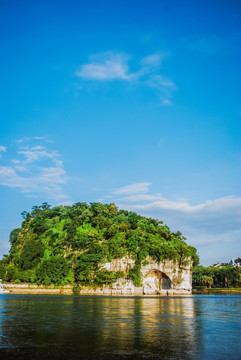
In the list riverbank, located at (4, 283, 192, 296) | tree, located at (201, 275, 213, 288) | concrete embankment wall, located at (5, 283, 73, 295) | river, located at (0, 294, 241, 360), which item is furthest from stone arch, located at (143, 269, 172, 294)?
river, located at (0, 294, 241, 360)

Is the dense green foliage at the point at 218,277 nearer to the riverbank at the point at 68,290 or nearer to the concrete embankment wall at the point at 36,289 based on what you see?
the riverbank at the point at 68,290

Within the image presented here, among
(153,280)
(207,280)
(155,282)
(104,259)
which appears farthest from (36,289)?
(207,280)

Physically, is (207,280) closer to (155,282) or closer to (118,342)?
(155,282)

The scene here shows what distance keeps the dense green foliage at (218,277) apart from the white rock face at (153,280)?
24.9 m

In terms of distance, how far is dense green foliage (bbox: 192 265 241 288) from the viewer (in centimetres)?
8975

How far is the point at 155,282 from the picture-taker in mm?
69938

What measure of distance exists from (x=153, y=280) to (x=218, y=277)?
36176 mm

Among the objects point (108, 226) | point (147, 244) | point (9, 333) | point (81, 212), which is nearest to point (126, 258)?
point (147, 244)

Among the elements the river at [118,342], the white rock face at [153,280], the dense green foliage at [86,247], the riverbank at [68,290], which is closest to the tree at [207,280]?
the dense green foliage at [86,247]

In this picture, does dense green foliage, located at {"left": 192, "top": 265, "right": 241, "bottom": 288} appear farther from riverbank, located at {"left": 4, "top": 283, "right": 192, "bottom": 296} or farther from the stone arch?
riverbank, located at {"left": 4, "top": 283, "right": 192, "bottom": 296}

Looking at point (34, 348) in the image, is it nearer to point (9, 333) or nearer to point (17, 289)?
point (9, 333)

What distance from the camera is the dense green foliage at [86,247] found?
6556 centimetres

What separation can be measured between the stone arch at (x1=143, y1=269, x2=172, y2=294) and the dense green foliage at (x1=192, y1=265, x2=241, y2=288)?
2763 centimetres

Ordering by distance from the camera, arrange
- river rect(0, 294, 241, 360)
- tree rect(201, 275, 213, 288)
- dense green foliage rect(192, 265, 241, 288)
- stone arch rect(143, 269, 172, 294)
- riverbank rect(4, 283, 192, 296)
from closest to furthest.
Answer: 1. river rect(0, 294, 241, 360)
2. riverbank rect(4, 283, 192, 296)
3. stone arch rect(143, 269, 172, 294)
4. dense green foliage rect(192, 265, 241, 288)
5. tree rect(201, 275, 213, 288)
